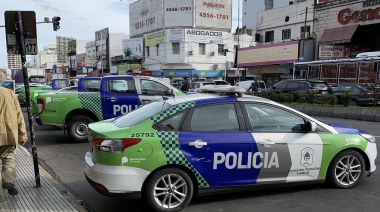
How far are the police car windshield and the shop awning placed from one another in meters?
24.6

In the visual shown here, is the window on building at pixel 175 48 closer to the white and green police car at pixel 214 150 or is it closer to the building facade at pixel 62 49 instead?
the white and green police car at pixel 214 150

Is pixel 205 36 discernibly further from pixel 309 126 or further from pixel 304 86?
pixel 309 126

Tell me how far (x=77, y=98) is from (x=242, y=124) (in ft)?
19.8

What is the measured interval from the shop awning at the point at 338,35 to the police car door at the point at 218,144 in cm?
2446

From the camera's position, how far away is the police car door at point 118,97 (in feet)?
32.0

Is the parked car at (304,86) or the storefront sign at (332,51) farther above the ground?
the storefront sign at (332,51)

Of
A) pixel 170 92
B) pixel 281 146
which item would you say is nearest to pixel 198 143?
pixel 281 146

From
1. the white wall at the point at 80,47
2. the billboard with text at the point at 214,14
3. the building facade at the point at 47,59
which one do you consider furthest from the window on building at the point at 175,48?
the building facade at the point at 47,59

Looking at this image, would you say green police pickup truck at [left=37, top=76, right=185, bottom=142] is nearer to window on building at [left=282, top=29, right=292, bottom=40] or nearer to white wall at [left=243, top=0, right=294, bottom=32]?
window on building at [left=282, top=29, right=292, bottom=40]

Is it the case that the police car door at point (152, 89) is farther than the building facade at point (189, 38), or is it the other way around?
the building facade at point (189, 38)

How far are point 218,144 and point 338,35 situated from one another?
1022 inches

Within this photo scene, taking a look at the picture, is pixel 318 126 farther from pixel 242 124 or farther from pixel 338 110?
pixel 338 110

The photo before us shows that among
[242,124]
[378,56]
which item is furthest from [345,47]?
[242,124]

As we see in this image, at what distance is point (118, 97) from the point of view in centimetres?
977
